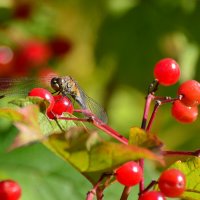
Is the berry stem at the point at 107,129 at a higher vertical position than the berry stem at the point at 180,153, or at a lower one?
higher

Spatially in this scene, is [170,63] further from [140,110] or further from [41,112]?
[140,110]

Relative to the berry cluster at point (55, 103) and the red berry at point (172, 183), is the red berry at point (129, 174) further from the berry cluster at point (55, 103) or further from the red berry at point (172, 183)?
the berry cluster at point (55, 103)

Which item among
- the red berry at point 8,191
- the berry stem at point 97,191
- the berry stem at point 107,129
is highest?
the berry stem at point 107,129

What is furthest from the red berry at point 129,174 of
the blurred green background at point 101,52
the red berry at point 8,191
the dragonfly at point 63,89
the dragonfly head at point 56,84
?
the blurred green background at point 101,52

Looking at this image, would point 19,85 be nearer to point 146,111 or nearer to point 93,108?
point 93,108

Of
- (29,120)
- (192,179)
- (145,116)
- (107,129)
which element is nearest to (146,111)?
(145,116)

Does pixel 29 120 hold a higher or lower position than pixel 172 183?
higher

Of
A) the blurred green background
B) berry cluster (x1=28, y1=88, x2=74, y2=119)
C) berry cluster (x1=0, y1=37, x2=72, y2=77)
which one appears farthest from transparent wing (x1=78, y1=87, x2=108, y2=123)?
berry cluster (x1=0, y1=37, x2=72, y2=77)

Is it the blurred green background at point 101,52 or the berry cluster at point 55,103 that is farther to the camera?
the blurred green background at point 101,52
